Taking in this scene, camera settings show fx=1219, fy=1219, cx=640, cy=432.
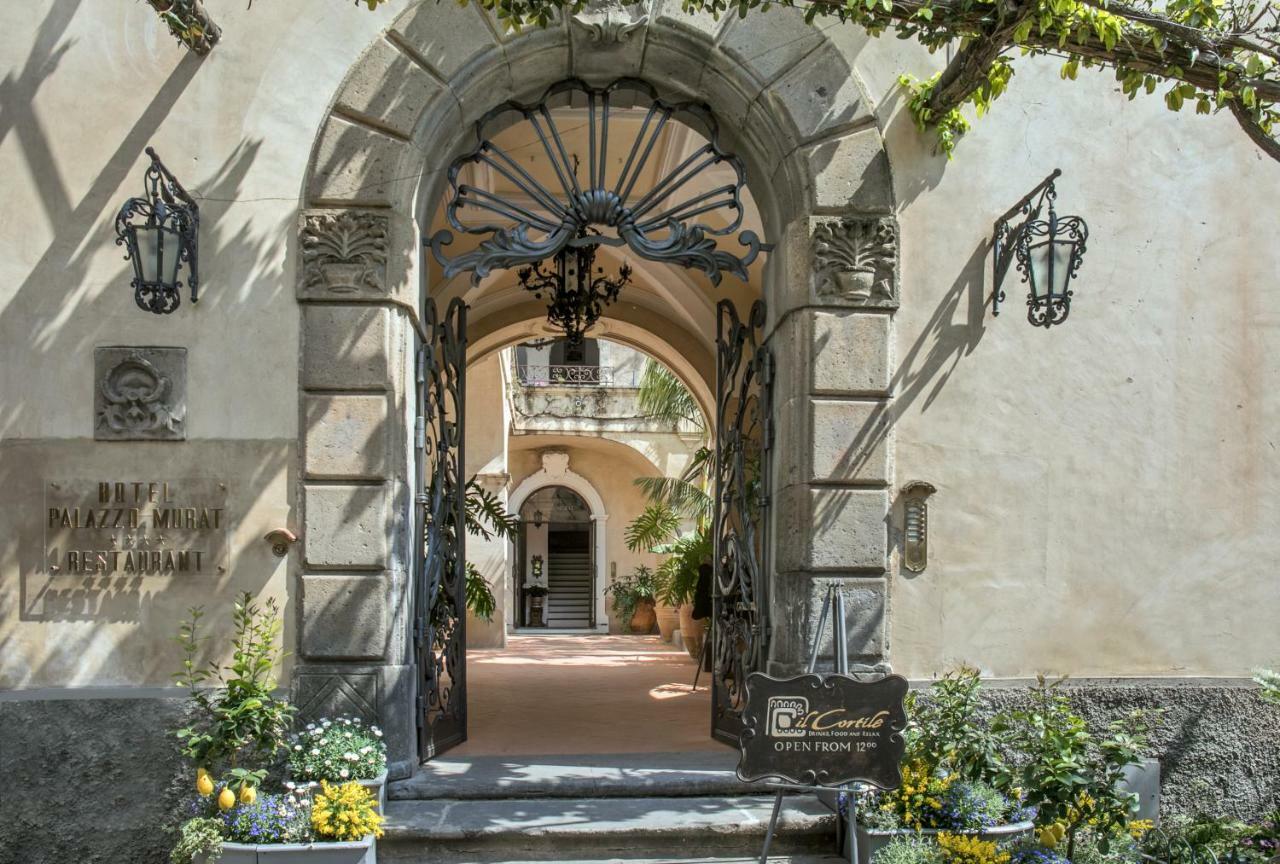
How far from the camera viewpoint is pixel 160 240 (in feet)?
17.7

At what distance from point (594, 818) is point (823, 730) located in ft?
4.37

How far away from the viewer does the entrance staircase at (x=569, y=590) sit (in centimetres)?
2355

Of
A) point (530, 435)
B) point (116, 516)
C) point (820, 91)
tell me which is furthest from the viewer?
point (530, 435)

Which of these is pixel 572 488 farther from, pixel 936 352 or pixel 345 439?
pixel 345 439

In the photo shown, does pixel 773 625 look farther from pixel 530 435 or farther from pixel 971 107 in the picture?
pixel 530 435

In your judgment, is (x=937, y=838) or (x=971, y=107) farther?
(x=971, y=107)

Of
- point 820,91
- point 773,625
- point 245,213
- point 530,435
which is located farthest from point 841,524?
point 530,435

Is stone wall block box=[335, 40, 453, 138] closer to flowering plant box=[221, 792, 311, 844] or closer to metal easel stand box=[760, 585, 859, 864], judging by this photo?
metal easel stand box=[760, 585, 859, 864]

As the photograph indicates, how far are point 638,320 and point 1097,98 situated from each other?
658 centimetres

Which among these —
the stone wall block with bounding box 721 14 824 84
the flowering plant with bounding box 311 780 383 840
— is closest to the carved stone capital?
the stone wall block with bounding box 721 14 824 84

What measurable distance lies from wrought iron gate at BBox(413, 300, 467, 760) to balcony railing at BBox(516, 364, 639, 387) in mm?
13984

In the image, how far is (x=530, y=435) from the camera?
21.8 metres

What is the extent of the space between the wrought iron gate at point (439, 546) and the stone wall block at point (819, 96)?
2150 millimetres

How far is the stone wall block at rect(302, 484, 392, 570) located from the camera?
222 inches
